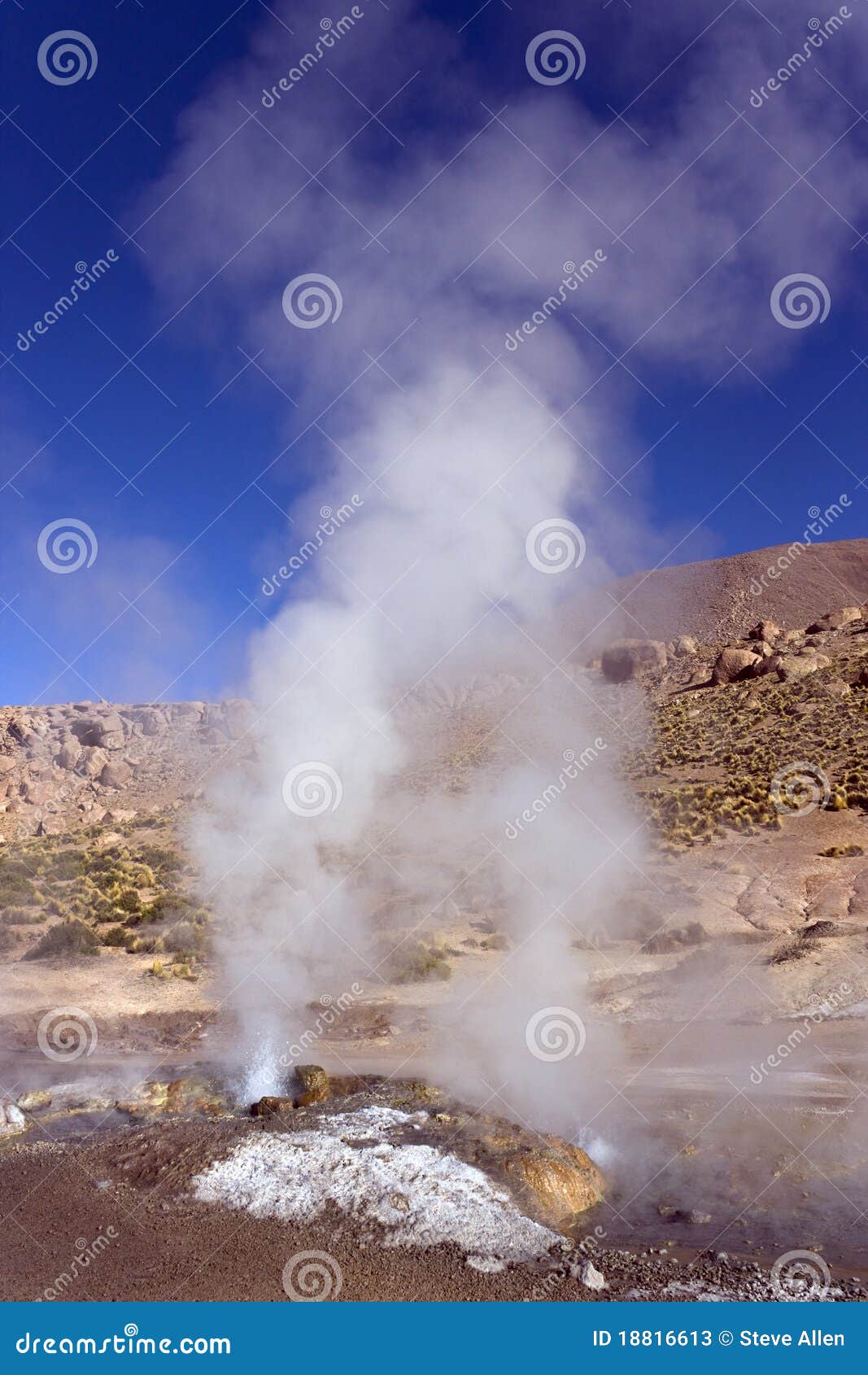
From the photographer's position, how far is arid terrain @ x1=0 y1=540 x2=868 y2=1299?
16.6 ft

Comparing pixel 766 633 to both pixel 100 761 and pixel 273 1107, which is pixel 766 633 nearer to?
pixel 100 761

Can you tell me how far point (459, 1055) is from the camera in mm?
8992

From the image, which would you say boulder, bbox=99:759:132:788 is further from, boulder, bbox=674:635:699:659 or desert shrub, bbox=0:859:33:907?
boulder, bbox=674:635:699:659

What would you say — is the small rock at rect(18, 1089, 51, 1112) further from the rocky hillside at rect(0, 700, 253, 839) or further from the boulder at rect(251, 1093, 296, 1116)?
the rocky hillside at rect(0, 700, 253, 839)

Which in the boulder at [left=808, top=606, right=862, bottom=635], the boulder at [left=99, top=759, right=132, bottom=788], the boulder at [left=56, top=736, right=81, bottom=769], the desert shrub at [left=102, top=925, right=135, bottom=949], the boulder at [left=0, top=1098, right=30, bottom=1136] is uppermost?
the boulder at [left=808, top=606, right=862, bottom=635]

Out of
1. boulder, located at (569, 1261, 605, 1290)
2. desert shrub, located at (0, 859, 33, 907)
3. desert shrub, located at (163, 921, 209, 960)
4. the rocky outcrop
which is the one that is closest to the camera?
boulder, located at (569, 1261, 605, 1290)

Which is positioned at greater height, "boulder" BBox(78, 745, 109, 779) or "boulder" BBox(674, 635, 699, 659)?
"boulder" BBox(674, 635, 699, 659)

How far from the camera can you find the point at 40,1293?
4.72 m

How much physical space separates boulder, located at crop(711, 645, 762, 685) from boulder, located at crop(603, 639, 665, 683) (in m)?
5.35

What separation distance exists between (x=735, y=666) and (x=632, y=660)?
722cm

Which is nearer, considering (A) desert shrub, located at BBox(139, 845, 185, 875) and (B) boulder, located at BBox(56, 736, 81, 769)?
(A) desert shrub, located at BBox(139, 845, 185, 875)

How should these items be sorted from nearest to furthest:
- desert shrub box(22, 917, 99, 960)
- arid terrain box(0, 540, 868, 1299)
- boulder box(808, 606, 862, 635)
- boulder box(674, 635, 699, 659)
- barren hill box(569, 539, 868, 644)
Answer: arid terrain box(0, 540, 868, 1299), desert shrub box(22, 917, 99, 960), boulder box(808, 606, 862, 635), boulder box(674, 635, 699, 659), barren hill box(569, 539, 868, 644)

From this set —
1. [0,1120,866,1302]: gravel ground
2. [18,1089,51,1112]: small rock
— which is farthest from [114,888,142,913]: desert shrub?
[0,1120,866,1302]: gravel ground

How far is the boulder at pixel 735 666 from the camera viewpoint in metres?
33.8
